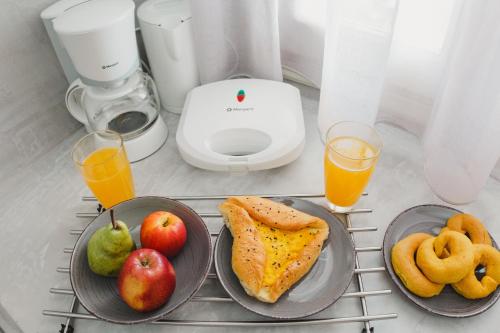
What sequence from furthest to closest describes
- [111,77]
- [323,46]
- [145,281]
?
[323,46], [111,77], [145,281]

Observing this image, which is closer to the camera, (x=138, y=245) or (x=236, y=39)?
(x=138, y=245)

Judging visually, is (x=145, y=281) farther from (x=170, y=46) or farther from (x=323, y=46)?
(x=323, y=46)

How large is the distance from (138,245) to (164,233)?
0.08 meters

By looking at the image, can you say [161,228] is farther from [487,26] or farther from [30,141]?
[487,26]

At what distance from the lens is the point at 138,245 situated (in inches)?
29.1

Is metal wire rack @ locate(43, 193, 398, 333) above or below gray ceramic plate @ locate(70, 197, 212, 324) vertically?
below

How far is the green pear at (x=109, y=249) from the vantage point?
65 centimetres

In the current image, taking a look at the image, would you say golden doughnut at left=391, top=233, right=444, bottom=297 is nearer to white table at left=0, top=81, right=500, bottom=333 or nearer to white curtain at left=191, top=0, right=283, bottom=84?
white table at left=0, top=81, right=500, bottom=333

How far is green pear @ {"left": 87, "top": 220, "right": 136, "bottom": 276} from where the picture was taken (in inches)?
25.7

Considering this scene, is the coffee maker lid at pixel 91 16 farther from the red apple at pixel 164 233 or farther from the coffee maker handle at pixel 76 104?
the red apple at pixel 164 233

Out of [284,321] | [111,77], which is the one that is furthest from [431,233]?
[111,77]

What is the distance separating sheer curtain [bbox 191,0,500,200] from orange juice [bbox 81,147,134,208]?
1.06 feet

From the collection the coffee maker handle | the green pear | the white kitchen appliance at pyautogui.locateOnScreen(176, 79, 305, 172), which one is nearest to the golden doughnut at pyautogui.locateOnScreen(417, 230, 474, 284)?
the white kitchen appliance at pyautogui.locateOnScreen(176, 79, 305, 172)

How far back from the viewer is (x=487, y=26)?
0.59 m
